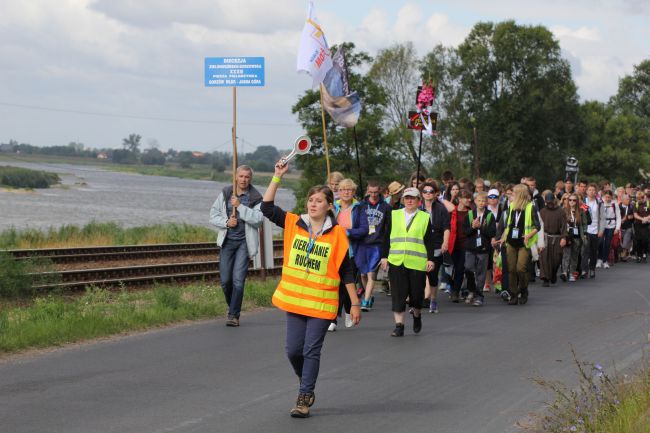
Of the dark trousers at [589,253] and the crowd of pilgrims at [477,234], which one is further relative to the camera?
the dark trousers at [589,253]

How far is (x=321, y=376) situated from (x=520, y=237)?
7.48 m

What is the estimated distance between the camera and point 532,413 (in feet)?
25.6

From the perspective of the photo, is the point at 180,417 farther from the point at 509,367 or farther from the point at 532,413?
the point at 509,367

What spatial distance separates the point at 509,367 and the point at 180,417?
370cm

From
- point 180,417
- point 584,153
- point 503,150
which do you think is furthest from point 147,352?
point 584,153

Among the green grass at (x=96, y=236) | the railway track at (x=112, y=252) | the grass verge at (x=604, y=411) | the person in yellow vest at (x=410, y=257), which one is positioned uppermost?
the person in yellow vest at (x=410, y=257)

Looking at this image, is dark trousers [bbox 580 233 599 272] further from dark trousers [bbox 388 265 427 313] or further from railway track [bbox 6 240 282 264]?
dark trousers [bbox 388 265 427 313]

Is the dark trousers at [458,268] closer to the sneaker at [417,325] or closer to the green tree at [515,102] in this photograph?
the sneaker at [417,325]

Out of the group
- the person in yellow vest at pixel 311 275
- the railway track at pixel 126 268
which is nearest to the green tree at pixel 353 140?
the railway track at pixel 126 268

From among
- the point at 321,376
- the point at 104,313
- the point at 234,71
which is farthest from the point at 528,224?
the point at 321,376

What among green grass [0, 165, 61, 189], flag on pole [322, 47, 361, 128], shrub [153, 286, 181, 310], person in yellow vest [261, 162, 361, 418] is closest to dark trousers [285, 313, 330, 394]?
person in yellow vest [261, 162, 361, 418]

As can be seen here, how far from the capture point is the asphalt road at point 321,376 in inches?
300

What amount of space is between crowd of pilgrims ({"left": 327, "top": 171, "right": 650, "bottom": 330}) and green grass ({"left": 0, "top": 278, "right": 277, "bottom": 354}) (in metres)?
2.00

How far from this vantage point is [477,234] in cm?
1642
